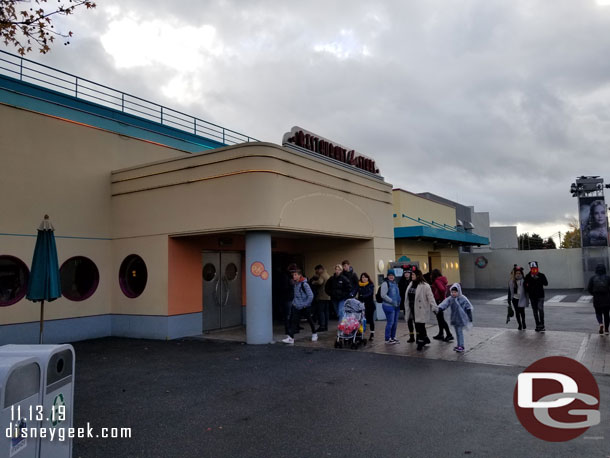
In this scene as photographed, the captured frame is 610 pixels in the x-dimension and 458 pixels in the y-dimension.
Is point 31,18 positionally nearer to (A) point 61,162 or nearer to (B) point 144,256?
(A) point 61,162

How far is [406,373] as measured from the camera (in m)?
7.44

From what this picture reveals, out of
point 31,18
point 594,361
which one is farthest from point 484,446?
point 31,18

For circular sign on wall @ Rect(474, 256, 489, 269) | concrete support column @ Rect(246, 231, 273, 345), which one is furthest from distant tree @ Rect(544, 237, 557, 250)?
concrete support column @ Rect(246, 231, 273, 345)

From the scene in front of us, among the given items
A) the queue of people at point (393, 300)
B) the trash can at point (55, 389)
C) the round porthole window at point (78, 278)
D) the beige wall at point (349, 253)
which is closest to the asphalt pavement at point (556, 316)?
the queue of people at point (393, 300)

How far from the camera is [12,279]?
10.8 metres

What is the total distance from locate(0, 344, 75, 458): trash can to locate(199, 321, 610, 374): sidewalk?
6829mm

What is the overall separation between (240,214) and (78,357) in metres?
4.79

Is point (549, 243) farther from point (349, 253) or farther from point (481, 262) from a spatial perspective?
point (349, 253)

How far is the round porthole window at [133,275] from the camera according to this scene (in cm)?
1247

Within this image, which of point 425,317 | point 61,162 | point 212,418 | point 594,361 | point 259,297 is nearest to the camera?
point 212,418

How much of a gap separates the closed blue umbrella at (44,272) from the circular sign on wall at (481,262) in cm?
2860

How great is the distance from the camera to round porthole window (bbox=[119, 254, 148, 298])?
40.9 feet

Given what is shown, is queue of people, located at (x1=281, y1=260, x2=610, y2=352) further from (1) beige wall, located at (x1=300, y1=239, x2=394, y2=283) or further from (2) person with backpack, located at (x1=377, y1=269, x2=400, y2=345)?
(1) beige wall, located at (x1=300, y1=239, x2=394, y2=283)

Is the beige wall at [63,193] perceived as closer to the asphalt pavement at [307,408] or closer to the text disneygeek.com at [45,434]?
the asphalt pavement at [307,408]
